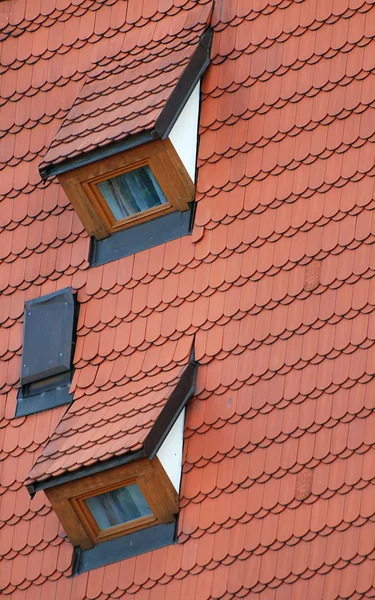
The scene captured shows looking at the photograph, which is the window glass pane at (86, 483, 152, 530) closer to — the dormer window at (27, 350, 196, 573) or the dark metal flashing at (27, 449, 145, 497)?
the dormer window at (27, 350, 196, 573)

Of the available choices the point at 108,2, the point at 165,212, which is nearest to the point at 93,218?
the point at 165,212

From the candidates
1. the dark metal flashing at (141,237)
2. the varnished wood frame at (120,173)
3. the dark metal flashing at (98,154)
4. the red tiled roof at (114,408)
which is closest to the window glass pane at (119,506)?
the red tiled roof at (114,408)

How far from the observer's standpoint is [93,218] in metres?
18.0

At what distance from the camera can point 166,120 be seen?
57.5 feet

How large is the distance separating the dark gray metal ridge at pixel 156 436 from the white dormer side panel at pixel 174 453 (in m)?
0.07

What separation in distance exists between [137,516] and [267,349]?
169 centimetres

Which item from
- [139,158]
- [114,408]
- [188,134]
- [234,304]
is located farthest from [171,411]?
[188,134]

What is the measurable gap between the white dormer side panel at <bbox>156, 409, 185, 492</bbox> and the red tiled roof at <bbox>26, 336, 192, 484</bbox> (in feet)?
0.86

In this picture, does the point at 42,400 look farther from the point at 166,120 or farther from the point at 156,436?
the point at 166,120

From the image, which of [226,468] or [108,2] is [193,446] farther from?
[108,2]

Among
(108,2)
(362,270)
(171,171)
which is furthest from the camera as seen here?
(108,2)

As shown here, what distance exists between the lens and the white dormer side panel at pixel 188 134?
57.9 feet

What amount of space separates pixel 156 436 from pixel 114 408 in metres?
0.67

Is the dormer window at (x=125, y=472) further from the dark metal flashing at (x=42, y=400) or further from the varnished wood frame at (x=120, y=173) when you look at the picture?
the varnished wood frame at (x=120, y=173)
